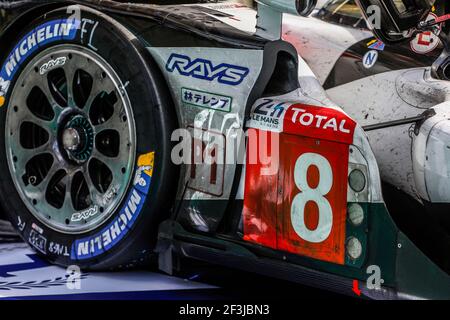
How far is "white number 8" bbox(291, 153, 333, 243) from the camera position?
2838 mm

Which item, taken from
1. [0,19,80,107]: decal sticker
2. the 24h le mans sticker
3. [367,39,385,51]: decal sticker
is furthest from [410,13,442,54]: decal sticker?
[0,19,80,107]: decal sticker

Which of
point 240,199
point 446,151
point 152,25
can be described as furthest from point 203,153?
point 446,151

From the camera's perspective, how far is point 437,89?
3248 mm

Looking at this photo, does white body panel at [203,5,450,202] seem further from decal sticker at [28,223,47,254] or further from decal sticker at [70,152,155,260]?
decal sticker at [28,223,47,254]

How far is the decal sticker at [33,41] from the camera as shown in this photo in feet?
11.3

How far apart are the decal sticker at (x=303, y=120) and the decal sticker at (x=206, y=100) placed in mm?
105

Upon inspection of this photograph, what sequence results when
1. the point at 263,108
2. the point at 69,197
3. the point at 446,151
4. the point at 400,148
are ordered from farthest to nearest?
the point at 69,197 < the point at 400,148 < the point at 263,108 < the point at 446,151

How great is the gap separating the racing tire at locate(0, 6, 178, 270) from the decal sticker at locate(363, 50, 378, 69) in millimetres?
744

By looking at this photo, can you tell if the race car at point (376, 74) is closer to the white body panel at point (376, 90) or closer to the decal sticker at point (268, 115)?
the white body panel at point (376, 90)

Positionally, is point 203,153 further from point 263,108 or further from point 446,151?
point 446,151

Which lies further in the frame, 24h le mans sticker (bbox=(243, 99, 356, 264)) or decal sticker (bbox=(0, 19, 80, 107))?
decal sticker (bbox=(0, 19, 80, 107))

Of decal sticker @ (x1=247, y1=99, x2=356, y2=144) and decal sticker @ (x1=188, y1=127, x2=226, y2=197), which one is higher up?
decal sticker @ (x1=247, y1=99, x2=356, y2=144)

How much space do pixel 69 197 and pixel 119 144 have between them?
0.30 meters

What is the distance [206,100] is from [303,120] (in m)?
0.40
